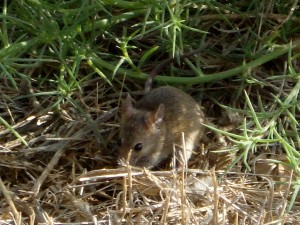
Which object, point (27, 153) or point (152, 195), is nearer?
point (152, 195)

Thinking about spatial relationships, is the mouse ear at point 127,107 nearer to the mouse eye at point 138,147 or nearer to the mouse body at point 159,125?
the mouse body at point 159,125

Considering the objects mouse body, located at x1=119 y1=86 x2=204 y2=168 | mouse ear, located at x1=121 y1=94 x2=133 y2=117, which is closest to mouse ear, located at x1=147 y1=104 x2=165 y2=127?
mouse body, located at x1=119 y1=86 x2=204 y2=168

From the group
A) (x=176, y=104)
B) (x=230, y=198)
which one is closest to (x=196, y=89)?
(x=176, y=104)

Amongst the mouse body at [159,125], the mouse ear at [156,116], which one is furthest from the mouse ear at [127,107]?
the mouse ear at [156,116]

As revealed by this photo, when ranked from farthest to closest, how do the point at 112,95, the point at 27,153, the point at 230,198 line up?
the point at 112,95, the point at 27,153, the point at 230,198

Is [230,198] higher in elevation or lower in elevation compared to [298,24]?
lower

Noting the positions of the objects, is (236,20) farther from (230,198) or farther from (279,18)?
(230,198)

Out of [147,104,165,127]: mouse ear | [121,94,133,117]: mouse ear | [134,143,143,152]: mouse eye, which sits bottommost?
[134,143,143,152]: mouse eye

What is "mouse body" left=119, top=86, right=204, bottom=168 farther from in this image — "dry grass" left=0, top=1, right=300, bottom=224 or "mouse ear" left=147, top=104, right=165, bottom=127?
"dry grass" left=0, top=1, right=300, bottom=224

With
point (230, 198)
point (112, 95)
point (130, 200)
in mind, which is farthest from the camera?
point (112, 95)
